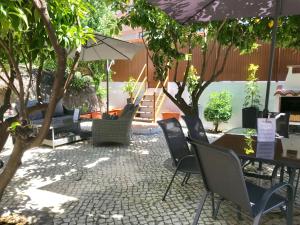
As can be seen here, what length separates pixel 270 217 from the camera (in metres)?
3.10

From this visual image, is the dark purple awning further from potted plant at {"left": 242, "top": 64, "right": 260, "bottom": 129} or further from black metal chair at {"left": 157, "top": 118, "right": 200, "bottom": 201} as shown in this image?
potted plant at {"left": 242, "top": 64, "right": 260, "bottom": 129}

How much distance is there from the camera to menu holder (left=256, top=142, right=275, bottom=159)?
262 cm

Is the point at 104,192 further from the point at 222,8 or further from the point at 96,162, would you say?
the point at 222,8

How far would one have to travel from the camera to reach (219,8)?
3.62 meters

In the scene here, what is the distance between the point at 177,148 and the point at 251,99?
5.79m

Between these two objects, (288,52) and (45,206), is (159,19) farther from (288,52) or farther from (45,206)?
(288,52)

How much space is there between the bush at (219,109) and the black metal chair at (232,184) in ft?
19.9

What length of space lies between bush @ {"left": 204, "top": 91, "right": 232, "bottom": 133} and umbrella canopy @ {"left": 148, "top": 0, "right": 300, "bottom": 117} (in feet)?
16.3

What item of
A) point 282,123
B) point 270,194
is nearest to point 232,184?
point 270,194

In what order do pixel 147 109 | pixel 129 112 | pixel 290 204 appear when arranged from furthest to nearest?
pixel 147 109, pixel 129 112, pixel 290 204

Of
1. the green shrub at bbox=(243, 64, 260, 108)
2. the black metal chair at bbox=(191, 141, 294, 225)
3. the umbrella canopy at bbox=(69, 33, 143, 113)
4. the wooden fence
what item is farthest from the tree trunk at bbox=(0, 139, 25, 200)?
the green shrub at bbox=(243, 64, 260, 108)

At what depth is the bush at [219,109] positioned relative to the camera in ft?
28.2

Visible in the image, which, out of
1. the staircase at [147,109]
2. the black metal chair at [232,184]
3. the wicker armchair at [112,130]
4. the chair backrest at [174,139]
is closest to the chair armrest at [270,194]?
the black metal chair at [232,184]

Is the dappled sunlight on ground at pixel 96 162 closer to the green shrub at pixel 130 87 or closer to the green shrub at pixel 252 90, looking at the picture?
the green shrub at pixel 252 90
